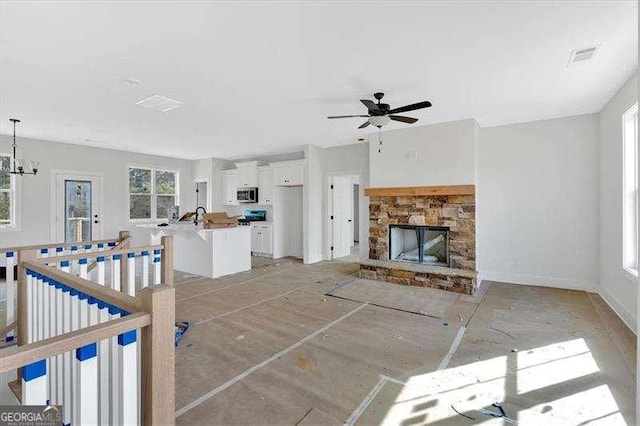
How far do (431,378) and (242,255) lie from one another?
436 centimetres

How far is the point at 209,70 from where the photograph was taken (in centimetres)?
320

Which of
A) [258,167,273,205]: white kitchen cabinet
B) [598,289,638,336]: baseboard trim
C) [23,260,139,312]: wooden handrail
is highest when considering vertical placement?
[258,167,273,205]: white kitchen cabinet

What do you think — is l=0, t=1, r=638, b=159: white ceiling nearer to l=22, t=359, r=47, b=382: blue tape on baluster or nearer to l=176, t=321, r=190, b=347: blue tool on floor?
l=22, t=359, r=47, b=382: blue tape on baluster

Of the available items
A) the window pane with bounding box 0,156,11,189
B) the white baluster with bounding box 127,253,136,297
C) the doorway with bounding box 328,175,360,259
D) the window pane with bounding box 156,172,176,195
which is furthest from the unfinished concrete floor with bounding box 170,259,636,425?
the window pane with bounding box 156,172,176,195

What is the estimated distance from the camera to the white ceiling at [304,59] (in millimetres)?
2271

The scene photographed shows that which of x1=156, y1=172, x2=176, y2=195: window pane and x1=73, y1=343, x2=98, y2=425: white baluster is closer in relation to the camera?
x1=73, y1=343, x2=98, y2=425: white baluster

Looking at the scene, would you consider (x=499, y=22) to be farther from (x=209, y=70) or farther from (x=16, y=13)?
(x=16, y=13)

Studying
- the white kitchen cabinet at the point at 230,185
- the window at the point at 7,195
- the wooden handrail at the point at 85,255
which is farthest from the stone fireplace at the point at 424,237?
the window at the point at 7,195

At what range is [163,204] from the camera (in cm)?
845

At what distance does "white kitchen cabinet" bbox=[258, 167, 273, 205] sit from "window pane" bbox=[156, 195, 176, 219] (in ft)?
8.73

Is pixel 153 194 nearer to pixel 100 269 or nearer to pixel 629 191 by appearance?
pixel 100 269

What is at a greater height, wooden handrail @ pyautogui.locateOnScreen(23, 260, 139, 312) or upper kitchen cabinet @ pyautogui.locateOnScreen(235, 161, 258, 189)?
upper kitchen cabinet @ pyautogui.locateOnScreen(235, 161, 258, 189)

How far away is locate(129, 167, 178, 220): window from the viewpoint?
7.81m

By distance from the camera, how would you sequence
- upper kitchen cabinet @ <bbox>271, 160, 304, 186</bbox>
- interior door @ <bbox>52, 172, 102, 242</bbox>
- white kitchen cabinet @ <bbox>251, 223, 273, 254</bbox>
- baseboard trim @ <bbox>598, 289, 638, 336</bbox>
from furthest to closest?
white kitchen cabinet @ <bbox>251, 223, 273, 254</bbox> < upper kitchen cabinet @ <bbox>271, 160, 304, 186</bbox> < interior door @ <bbox>52, 172, 102, 242</bbox> < baseboard trim @ <bbox>598, 289, 638, 336</bbox>
